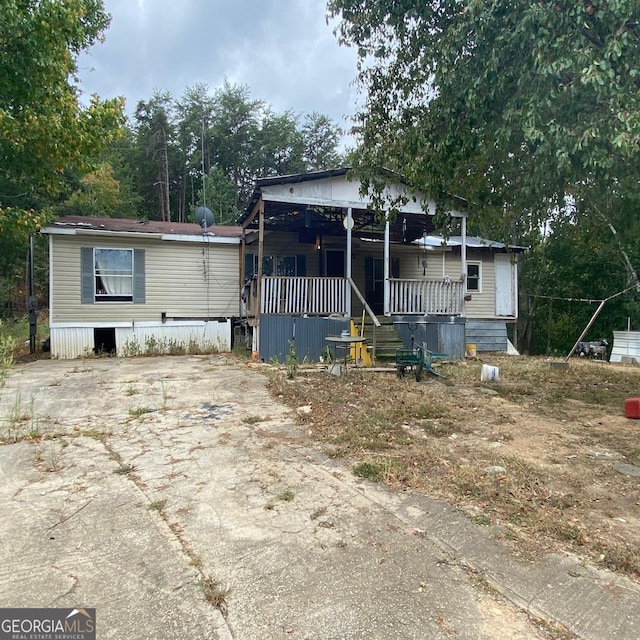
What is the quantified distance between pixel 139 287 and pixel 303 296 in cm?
457

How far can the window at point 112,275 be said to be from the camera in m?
11.2

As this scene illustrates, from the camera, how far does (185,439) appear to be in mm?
4461

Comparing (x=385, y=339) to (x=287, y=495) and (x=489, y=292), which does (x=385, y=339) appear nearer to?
(x=489, y=292)

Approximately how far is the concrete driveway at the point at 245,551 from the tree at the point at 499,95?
343 cm

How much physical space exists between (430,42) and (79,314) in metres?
9.95

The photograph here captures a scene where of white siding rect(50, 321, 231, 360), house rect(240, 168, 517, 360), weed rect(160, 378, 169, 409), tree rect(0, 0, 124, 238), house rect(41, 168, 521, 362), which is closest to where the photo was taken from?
weed rect(160, 378, 169, 409)

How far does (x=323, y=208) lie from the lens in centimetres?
1090

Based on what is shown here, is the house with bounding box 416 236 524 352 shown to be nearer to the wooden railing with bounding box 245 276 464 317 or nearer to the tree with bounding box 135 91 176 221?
the wooden railing with bounding box 245 276 464 317

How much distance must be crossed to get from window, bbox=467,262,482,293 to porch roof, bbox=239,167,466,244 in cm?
325

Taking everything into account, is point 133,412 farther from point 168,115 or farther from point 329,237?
point 168,115

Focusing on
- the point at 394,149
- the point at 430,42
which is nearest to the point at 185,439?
the point at 394,149

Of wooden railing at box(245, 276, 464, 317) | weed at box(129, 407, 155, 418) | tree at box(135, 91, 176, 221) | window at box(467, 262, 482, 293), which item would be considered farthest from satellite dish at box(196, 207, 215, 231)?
tree at box(135, 91, 176, 221)

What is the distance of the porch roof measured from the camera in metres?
9.67

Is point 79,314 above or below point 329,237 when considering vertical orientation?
below
